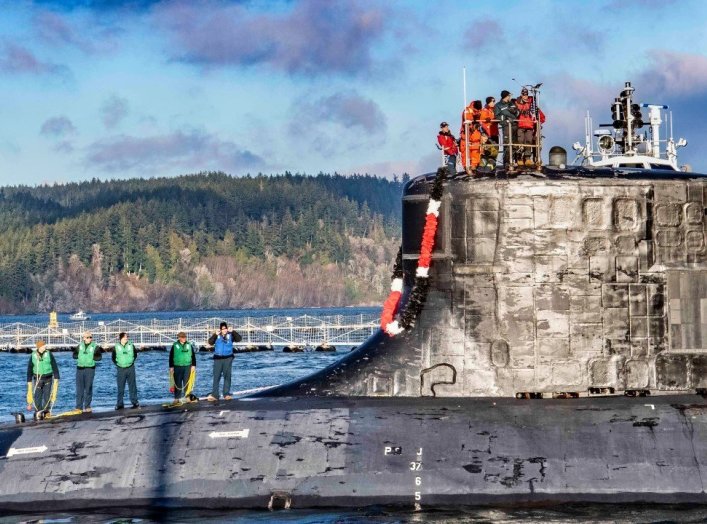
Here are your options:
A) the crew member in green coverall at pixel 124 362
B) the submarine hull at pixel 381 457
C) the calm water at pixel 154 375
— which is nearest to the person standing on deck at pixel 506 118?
the submarine hull at pixel 381 457

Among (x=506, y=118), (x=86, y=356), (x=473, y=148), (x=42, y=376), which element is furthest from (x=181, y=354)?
(x=506, y=118)

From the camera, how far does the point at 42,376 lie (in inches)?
891

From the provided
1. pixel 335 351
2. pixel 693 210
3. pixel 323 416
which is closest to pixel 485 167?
pixel 693 210

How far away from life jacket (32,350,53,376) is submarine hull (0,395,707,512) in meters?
3.11

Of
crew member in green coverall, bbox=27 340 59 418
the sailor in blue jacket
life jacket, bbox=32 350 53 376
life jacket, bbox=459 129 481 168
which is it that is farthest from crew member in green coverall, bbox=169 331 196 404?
life jacket, bbox=459 129 481 168

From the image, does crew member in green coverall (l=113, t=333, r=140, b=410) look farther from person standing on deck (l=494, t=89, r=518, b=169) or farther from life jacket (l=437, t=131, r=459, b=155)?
person standing on deck (l=494, t=89, r=518, b=169)

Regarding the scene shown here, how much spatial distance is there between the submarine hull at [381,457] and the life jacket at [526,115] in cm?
446

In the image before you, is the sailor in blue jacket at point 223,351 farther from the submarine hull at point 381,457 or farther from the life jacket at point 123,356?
the submarine hull at point 381,457

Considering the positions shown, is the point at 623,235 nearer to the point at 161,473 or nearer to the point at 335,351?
the point at 161,473

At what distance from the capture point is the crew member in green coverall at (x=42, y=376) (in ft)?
74.1

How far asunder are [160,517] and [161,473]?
0.81m

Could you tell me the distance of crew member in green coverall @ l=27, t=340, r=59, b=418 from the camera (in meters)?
22.6

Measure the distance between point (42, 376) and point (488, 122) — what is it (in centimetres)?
925

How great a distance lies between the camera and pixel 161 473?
1850 centimetres
